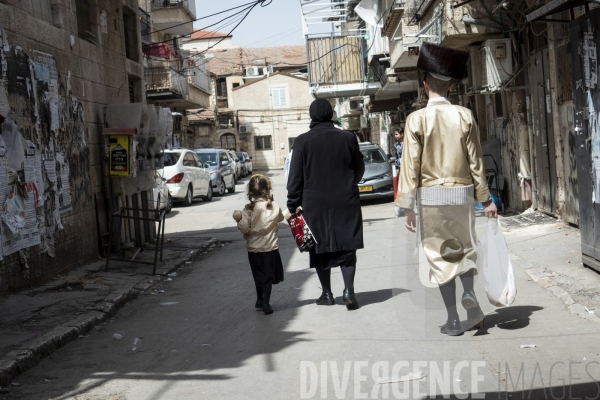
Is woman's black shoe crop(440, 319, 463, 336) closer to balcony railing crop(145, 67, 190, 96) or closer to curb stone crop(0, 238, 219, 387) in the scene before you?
curb stone crop(0, 238, 219, 387)

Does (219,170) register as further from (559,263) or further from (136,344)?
(136,344)

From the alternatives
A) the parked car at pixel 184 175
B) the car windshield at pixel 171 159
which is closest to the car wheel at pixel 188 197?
the parked car at pixel 184 175

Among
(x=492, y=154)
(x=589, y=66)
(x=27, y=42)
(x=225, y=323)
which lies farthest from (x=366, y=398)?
(x=492, y=154)

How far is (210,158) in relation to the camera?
101ft

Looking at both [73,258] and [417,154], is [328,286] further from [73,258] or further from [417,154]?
[73,258]

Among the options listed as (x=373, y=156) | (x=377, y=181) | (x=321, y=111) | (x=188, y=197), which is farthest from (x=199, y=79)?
(x=321, y=111)

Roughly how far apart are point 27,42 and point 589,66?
636cm

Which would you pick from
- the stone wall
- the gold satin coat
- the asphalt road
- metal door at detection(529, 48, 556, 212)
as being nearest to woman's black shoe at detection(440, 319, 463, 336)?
the asphalt road

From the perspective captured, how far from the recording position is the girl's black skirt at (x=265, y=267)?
761 centimetres

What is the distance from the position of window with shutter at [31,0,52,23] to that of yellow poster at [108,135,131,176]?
2.03 meters

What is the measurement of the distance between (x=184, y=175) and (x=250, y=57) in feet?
191

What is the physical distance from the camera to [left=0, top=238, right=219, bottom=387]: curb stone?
588 centimetres

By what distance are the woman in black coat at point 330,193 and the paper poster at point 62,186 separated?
404 centimetres

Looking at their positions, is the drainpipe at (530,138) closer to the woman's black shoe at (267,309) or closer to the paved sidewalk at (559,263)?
the paved sidewalk at (559,263)
